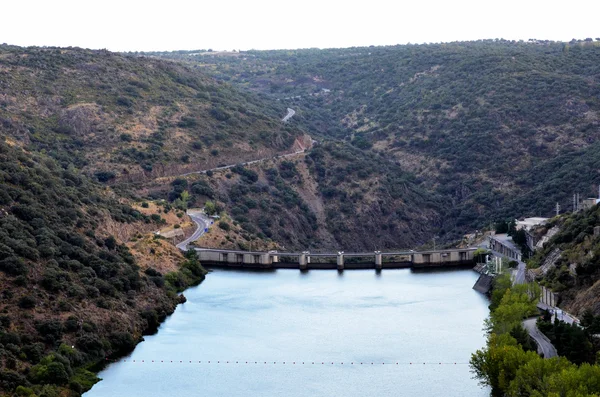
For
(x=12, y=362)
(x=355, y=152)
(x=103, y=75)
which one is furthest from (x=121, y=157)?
(x=12, y=362)

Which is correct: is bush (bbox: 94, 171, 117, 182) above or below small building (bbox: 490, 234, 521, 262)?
above

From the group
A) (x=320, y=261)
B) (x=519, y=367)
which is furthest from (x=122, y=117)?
(x=519, y=367)

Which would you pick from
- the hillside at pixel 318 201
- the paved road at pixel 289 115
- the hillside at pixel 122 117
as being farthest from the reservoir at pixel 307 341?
the paved road at pixel 289 115

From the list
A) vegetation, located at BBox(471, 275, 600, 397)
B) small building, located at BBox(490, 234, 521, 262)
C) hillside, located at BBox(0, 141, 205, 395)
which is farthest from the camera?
small building, located at BBox(490, 234, 521, 262)

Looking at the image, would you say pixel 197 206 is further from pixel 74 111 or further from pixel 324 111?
pixel 324 111

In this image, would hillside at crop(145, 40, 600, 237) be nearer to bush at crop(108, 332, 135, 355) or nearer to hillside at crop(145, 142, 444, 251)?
hillside at crop(145, 142, 444, 251)

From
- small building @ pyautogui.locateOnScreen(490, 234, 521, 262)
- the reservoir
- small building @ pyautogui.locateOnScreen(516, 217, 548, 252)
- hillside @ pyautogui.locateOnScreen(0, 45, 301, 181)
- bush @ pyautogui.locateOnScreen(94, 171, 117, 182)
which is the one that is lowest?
the reservoir

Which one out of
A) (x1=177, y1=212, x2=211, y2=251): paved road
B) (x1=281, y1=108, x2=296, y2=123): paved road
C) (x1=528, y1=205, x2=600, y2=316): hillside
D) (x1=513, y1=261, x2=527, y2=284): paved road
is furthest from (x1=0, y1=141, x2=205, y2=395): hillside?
(x1=281, y1=108, x2=296, y2=123): paved road
